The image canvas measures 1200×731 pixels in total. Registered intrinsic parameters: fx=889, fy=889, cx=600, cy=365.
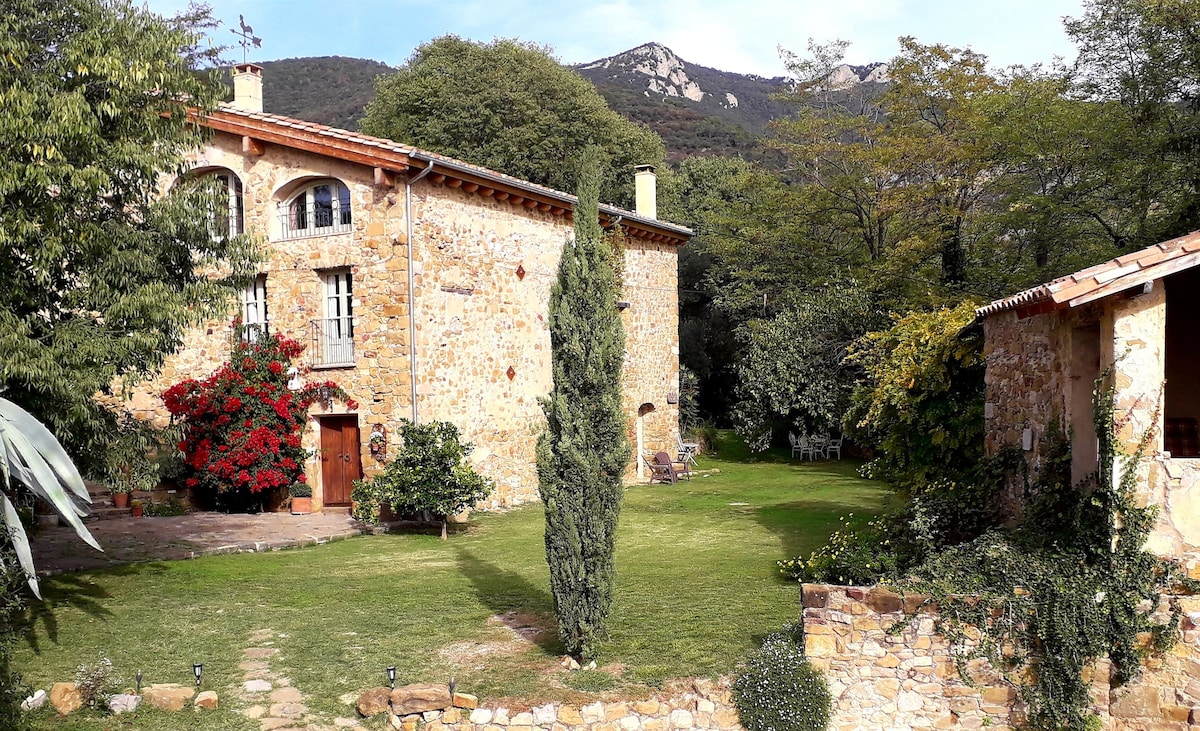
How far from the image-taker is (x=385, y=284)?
15406 mm

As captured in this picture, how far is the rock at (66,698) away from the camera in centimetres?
696

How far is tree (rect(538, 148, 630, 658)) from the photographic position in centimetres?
766

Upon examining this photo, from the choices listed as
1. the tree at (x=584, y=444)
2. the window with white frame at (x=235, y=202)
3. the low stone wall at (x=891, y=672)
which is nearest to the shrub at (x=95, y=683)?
the tree at (x=584, y=444)

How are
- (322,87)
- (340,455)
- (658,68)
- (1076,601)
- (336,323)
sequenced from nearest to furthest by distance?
(1076,601), (336,323), (340,455), (322,87), (658,68)

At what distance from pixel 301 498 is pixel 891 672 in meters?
12.0

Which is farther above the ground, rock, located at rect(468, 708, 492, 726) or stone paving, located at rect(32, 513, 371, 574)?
stone paving, located at rect(32, 513, 371, 574)

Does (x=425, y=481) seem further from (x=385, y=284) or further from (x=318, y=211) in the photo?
(x=318, y=211)

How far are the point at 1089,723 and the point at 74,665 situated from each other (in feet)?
27.8

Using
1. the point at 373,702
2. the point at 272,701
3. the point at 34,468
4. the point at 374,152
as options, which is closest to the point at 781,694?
the point at 373,702

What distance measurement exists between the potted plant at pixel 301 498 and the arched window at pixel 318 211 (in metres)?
4.62

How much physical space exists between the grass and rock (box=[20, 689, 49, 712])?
97mm

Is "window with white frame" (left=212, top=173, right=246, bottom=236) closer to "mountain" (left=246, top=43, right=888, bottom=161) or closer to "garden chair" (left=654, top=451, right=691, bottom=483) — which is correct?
"garden chair" (left=654, top=451, right=691, bottom=483)

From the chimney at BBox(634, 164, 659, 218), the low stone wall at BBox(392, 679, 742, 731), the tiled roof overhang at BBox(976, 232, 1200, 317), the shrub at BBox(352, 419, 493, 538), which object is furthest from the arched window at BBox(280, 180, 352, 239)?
the tiled roof overhang at BBox(976, 232, 1200, 317)

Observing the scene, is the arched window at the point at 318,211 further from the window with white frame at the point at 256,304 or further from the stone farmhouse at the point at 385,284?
the window with white frame at the point at 256,304
